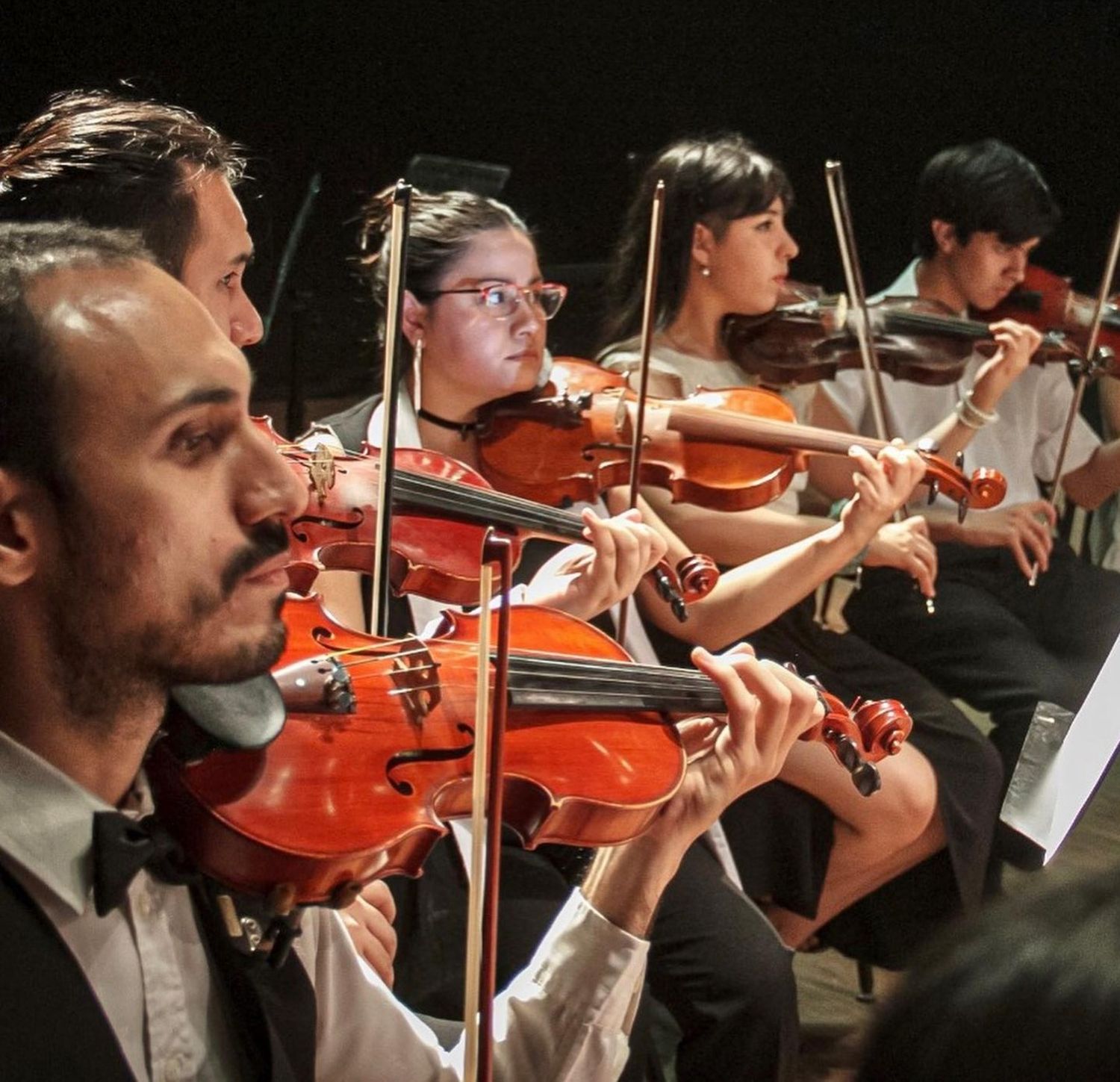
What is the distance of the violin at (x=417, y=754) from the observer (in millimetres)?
965

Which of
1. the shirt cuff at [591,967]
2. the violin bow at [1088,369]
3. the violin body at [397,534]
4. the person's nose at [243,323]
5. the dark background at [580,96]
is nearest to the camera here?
the shirt cuff at [591,967]

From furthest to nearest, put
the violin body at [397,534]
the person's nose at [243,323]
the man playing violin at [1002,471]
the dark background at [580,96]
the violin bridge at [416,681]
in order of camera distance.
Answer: the dark background at [580,96], the man playing violin at [1002,471], the violin body at [397,534], the person's nose at [243,323], the violin bridge at [416,681]

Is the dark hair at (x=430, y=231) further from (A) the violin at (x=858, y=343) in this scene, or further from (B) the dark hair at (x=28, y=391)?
(B) the dark hair at (x=28, y=391)

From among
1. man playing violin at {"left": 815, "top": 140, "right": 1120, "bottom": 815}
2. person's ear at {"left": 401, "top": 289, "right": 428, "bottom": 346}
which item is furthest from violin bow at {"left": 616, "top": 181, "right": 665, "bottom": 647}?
man playing violin at {"left": 815, "top": 140, "right": 1120, "bottom": 815}

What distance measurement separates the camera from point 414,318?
6.24ft

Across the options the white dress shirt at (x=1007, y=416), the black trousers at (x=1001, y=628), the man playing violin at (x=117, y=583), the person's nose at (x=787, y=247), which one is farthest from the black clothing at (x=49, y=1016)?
the white dress shirt at (x=1007, y=416)

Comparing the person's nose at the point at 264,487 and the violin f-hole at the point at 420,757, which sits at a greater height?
the person's nose at the point at 264,487

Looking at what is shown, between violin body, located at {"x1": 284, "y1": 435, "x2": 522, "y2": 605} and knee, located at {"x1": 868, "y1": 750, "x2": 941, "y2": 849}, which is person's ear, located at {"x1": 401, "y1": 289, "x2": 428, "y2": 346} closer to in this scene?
violin body, located at {"x1": 284, "y1": 435, "x2": 522, "y2": 605}

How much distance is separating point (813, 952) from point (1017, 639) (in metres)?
0.60

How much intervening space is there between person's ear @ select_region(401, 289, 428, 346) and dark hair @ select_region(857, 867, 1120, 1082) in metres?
1.56

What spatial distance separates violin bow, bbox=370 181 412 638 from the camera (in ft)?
4.10

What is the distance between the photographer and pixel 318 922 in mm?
995

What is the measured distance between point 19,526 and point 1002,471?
2.18m

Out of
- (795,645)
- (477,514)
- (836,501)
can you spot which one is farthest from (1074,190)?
(477,514)
